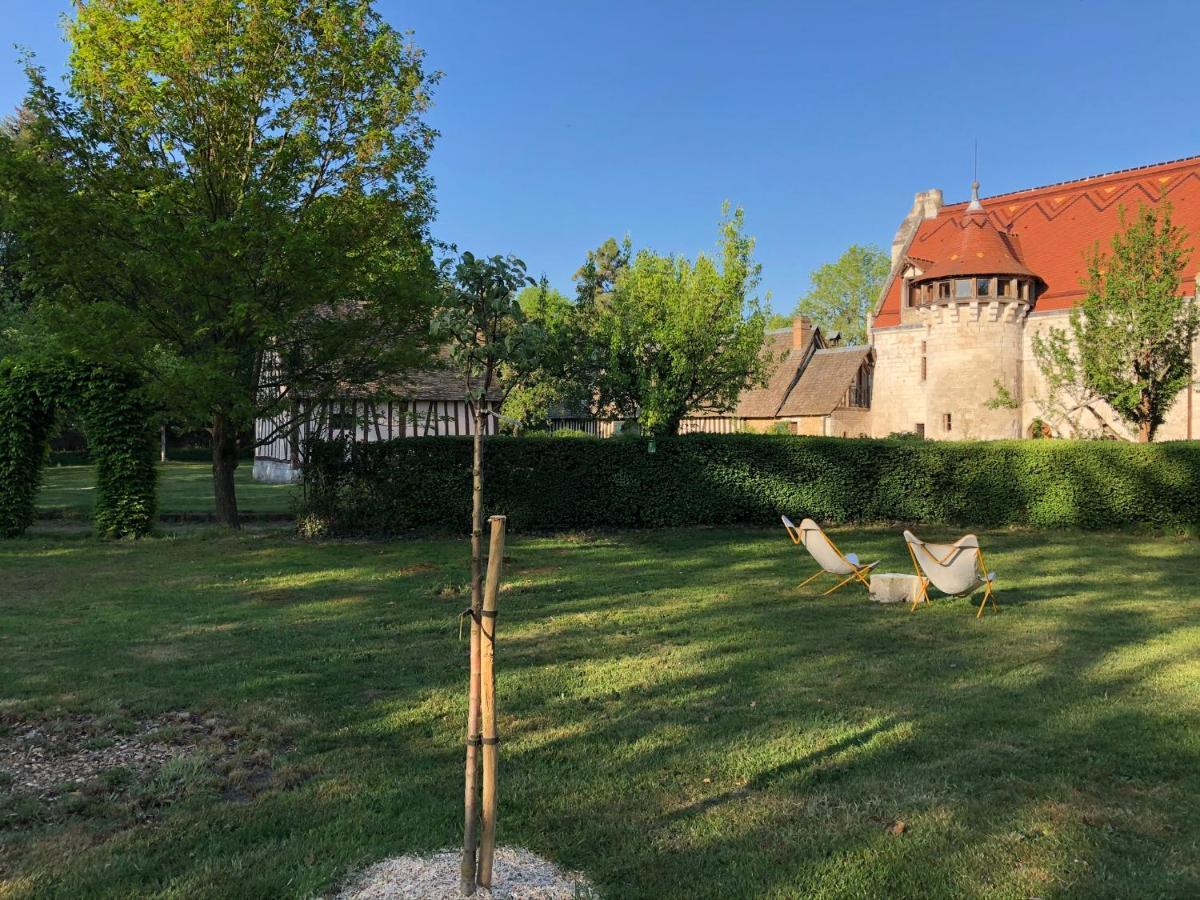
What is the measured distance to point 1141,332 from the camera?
17.4m

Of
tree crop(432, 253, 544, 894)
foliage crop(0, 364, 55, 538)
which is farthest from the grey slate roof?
tree crop(432, 253, 544, 894)

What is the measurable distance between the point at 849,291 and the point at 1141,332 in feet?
130

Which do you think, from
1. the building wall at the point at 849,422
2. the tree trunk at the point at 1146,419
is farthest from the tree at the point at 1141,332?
the building wall at the point at 849,422

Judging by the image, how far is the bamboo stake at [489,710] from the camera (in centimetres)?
271

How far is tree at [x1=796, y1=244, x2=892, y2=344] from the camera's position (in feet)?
180

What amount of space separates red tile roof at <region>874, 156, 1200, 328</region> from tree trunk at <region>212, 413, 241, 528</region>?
Result: 23398 mm

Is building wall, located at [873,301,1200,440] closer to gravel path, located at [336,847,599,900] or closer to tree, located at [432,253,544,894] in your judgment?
tree, located at [432,253,544,894]

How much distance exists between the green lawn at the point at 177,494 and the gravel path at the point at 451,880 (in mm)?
12594

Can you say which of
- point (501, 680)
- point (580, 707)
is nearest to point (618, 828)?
point (580, 707)

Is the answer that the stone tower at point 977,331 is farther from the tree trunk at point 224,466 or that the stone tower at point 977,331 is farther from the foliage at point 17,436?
the foliage at point 17,436

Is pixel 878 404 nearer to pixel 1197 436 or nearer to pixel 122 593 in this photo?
pixel 1197 436

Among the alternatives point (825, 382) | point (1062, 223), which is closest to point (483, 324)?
point (1062, 223)

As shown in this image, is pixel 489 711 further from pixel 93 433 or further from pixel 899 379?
pixel 899 379

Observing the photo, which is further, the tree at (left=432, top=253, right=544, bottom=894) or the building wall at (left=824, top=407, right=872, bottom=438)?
the building wall at (left=824, top=407, right=872, bottom=438)
